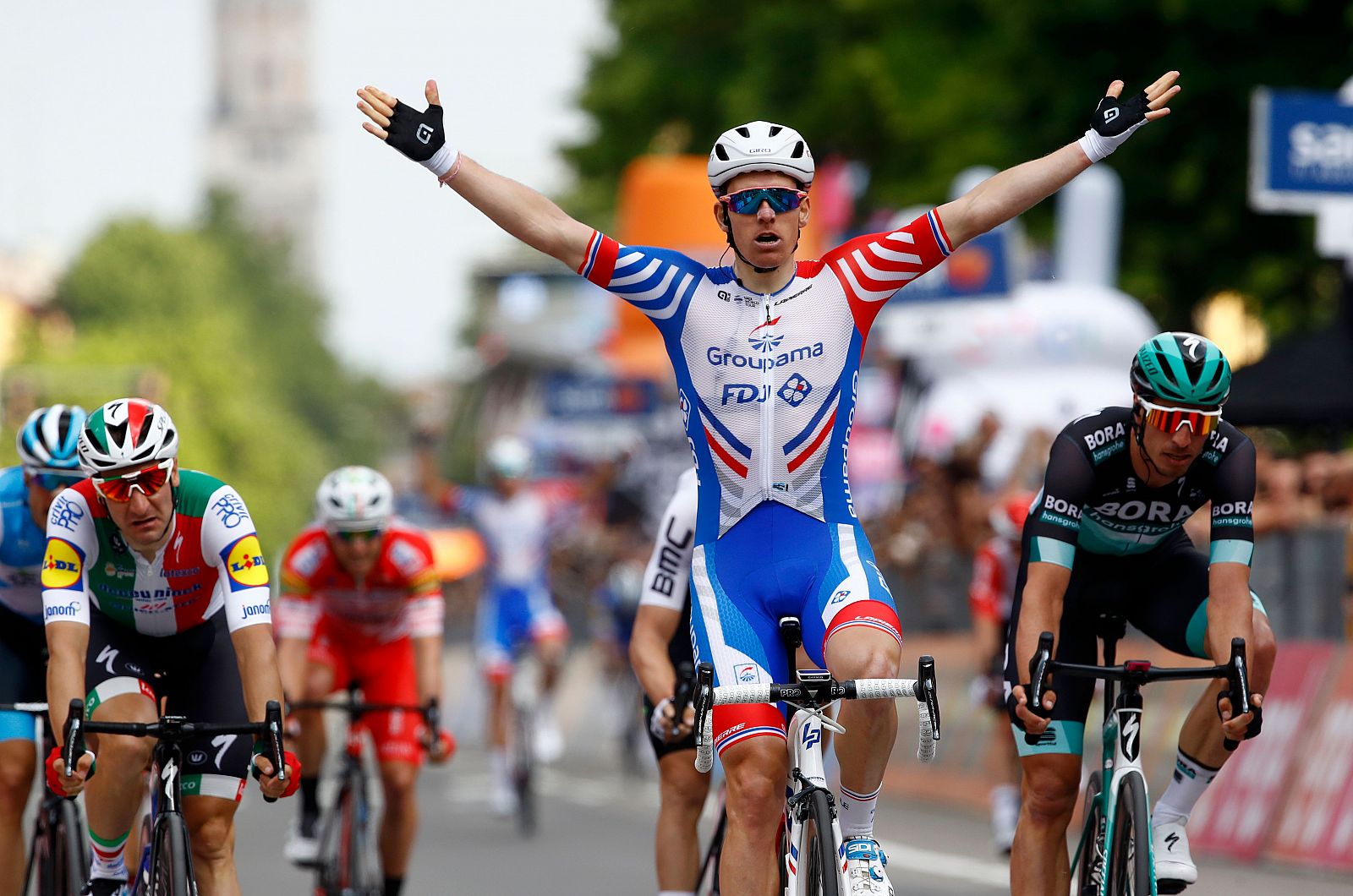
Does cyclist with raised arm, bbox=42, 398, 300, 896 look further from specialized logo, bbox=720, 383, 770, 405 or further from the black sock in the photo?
the black sock

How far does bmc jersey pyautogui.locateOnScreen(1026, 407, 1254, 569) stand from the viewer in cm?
741

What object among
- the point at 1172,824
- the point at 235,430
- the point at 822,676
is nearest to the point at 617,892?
the point at 1172,824

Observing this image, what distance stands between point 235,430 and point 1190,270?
75.6 m

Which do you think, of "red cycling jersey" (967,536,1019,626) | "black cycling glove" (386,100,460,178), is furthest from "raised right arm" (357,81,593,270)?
"red cycling jersey" (967,536,1019,626)

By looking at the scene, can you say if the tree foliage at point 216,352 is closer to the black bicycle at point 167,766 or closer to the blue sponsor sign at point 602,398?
the blue sponsor sign at point 602,398

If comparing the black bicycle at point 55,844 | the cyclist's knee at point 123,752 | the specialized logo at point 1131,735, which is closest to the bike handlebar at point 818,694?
the specialized logo at point 1131,735

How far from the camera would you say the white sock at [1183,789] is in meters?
7.68

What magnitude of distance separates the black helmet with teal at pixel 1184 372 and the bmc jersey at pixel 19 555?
439 centimetres

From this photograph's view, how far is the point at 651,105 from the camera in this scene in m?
39.8

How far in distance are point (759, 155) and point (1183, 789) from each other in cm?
261

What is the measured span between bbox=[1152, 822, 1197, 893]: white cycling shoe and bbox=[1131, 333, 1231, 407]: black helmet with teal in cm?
146

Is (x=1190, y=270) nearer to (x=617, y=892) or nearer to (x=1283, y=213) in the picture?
(x=1283, y=213)

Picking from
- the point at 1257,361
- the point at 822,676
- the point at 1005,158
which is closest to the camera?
the point at 822,676

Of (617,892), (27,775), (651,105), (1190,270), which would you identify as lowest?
(617,892)
